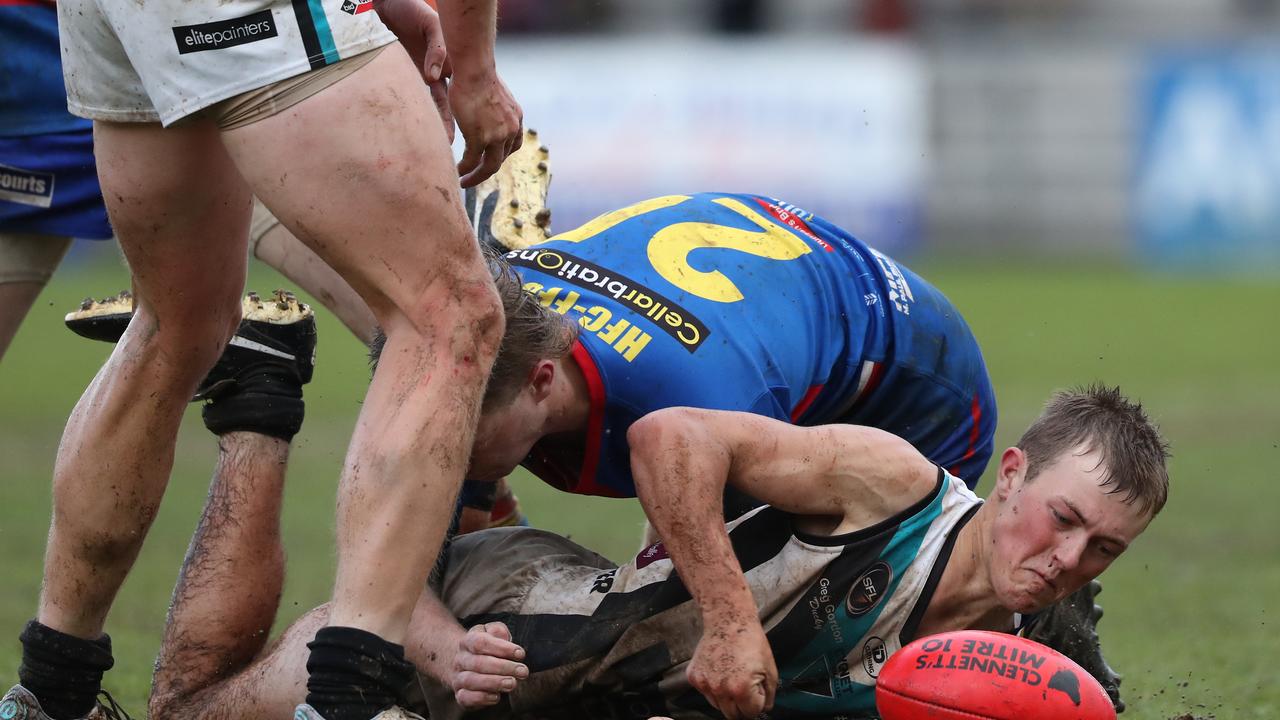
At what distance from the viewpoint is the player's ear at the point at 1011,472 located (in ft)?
12.8

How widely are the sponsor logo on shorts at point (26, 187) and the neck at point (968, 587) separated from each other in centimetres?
291

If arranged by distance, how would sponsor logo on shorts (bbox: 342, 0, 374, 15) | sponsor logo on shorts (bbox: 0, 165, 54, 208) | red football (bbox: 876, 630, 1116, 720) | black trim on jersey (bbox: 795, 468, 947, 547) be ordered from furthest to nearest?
sponsor logo on shorts (bbox: 0, 165, 54, 208) < black trim on jersey (bbox: 795, 468, 947, 547) < red football (bbox: 876, 630, 1116, 720) < sponsor logo on shorts (bbox: 342, 0, 374, 15)

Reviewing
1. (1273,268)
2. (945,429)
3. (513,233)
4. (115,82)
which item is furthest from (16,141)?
(1273,268)

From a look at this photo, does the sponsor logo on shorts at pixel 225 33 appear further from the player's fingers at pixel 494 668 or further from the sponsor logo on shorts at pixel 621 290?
the player's fingers at pixel 494 668

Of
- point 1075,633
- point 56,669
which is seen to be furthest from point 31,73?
point 1075,633

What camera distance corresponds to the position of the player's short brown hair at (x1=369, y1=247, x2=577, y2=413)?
396 centimetres

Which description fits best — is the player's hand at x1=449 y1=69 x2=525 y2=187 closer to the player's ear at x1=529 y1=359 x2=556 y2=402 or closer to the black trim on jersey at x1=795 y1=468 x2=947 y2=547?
the player's ear at x1=529 y1=359 x2=556 y2=402

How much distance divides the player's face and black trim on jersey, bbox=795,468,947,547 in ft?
0.61

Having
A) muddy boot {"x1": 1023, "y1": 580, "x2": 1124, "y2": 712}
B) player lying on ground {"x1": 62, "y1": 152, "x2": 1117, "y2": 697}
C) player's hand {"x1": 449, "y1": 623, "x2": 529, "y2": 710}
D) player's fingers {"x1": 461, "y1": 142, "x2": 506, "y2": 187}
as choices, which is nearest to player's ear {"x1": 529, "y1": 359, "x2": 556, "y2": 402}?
player lying on ground {"x1": 62, "y1": 152, "x2": 1117, "y2": 697}

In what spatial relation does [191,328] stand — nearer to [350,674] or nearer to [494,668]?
[494,668]

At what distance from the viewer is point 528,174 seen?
547 centimetres

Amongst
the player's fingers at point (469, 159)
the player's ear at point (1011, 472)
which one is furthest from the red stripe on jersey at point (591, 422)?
the player's ear at point (1011, 472)

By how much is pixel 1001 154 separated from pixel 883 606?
60.5 ft

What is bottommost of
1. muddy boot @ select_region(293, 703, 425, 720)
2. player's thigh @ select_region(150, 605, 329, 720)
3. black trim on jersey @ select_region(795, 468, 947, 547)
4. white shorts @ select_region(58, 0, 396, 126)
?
player's thigh @ select_region(150, 605, 329, 720)
